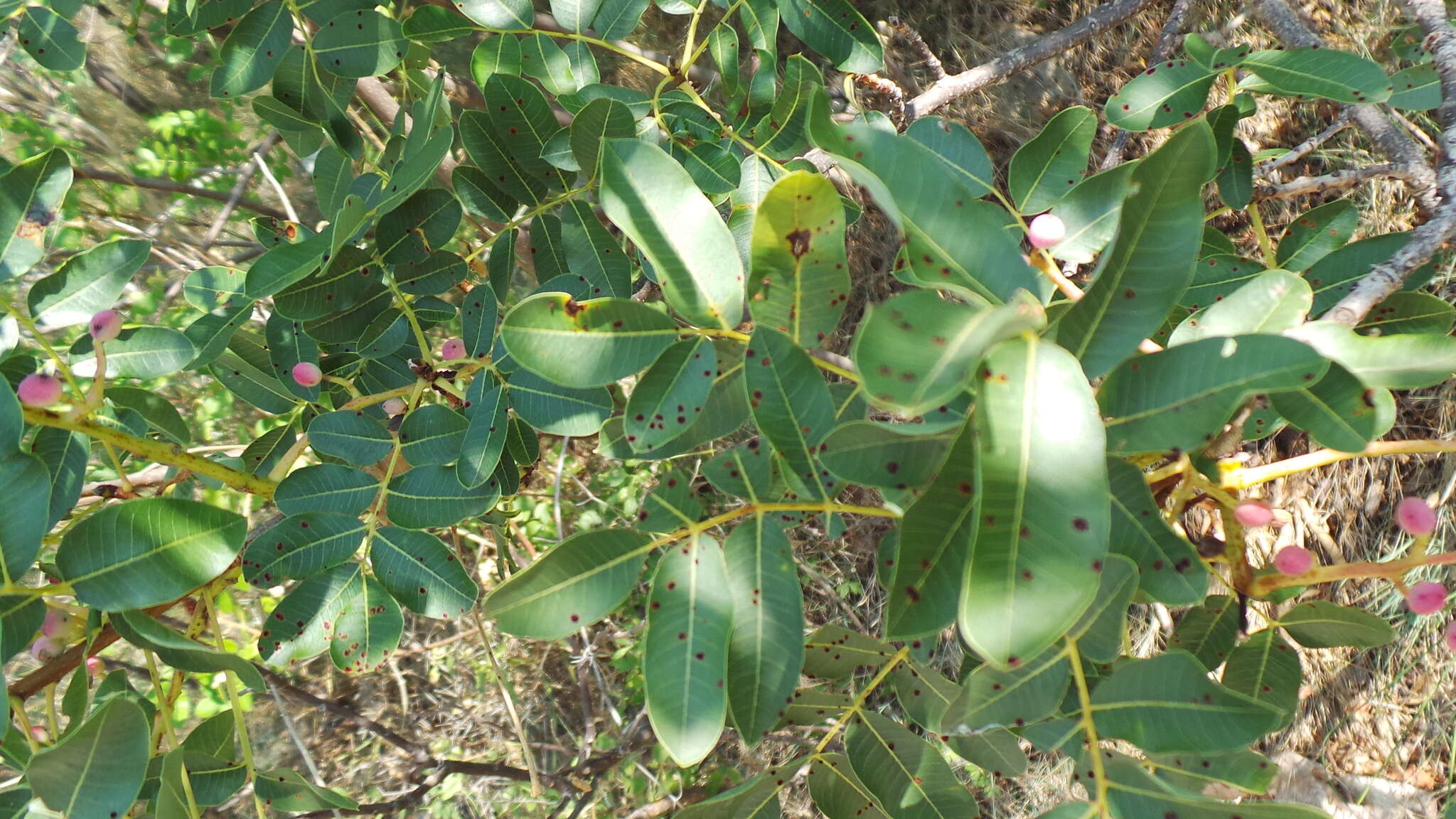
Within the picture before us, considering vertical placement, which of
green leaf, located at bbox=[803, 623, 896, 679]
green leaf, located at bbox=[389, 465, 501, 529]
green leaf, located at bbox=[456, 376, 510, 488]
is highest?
green leaf, located at bbox=[456, 376, 510, 488]

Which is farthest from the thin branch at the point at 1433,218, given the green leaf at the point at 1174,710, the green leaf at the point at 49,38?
the green leaf at the point at 49,38

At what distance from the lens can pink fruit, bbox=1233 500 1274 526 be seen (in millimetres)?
542

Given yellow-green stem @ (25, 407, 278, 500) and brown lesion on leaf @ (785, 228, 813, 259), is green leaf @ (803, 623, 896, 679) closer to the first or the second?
brown lesion on leaf @ (785, 228, 813, 259)

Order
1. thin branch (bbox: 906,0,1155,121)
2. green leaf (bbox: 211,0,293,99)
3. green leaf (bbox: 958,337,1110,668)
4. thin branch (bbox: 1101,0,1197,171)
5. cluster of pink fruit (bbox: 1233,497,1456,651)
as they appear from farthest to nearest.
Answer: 1. thin branch (bbox: 1101,0,1197,171)
2. thin branch (bbox: 906,0,1155,121)
3. green leaf (bbox: 211,0,293,99)
4. cluster of pink fruit (bbox: 1233,497,1456,651)
5. green leaf (bbox: 958,337,1110,668)

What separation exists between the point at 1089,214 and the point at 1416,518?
0.99 feet

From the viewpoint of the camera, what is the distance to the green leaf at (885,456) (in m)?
0.45

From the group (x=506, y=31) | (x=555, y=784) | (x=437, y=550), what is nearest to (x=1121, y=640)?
(x=437, y=550)

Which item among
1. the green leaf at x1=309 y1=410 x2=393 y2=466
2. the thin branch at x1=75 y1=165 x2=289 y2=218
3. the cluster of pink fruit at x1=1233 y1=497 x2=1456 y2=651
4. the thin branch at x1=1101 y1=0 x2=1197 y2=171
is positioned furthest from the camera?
the thin branch at x1=75 y1=165 x2=289 y2=218

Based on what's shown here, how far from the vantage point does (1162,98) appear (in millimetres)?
755

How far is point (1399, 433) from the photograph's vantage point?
1310 millimetres

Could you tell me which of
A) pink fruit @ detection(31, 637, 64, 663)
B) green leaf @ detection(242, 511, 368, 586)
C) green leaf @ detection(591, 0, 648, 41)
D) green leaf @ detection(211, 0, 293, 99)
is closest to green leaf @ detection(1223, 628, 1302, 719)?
green leaf @ detection(242, 511, 368, 586)

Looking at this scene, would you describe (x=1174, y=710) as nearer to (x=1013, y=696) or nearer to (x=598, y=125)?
(x=1013, y=696)

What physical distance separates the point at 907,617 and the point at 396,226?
2.12ft

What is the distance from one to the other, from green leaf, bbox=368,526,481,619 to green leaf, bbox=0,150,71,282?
346mm
